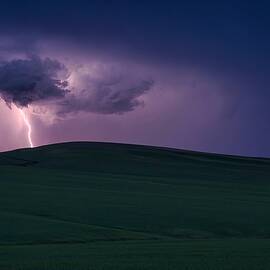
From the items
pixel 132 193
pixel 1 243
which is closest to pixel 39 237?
pixel 1 243

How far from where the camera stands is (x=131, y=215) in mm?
33062

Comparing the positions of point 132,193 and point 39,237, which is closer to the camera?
point 39,237

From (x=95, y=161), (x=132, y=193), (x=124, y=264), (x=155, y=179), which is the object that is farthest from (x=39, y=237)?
(x=95, y=161)

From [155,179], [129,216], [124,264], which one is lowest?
[124,264]

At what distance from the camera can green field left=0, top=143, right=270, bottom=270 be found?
19.6 meters

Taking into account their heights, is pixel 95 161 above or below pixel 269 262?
above

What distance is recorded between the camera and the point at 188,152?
8856cm

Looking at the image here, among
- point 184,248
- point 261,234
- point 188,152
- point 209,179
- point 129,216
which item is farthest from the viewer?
point 188,152

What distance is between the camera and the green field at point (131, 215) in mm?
19625

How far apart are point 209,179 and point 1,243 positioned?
137ft

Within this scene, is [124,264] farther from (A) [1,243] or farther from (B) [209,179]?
(B) [209,179]

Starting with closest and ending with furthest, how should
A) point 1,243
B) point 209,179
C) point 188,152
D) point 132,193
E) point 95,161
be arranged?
point 1,243 → point 132,193 → point 209,179 → point 95,161 → point 188,152

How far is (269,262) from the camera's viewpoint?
1845cm

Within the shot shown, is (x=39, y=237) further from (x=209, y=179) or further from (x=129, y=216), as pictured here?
(x=209, y=179)
